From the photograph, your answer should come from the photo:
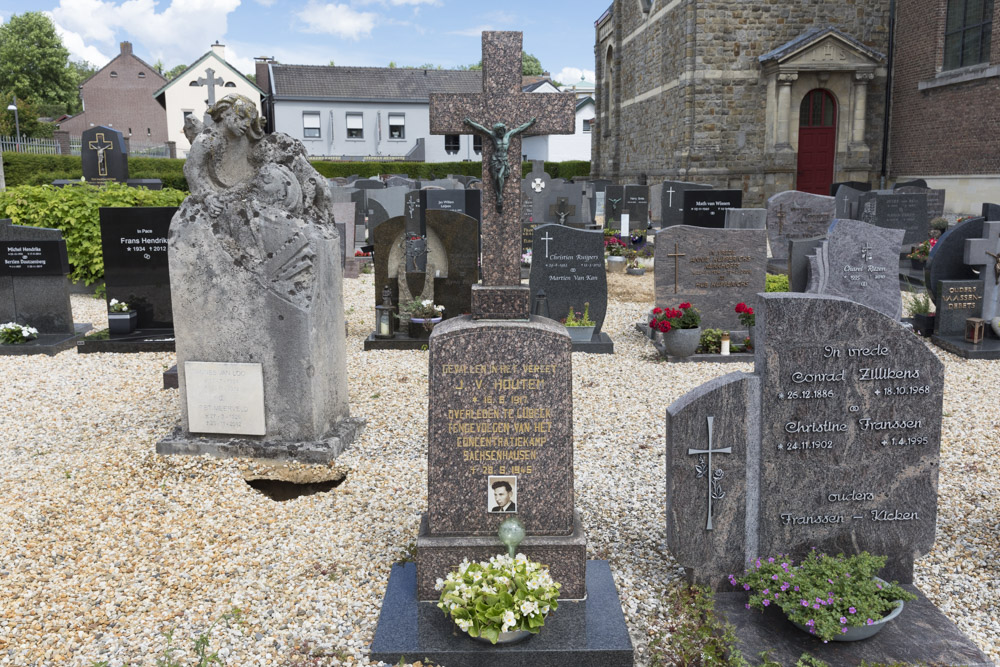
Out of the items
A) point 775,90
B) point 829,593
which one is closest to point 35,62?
point 775,90

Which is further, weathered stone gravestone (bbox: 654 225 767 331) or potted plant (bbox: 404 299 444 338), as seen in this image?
weathered stone gravestone (bbox: 654 225 767 331)

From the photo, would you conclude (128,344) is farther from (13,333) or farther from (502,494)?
(502,494)

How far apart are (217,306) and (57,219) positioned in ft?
28.6

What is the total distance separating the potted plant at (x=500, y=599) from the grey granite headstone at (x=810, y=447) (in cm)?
91

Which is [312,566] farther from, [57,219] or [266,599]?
[57,219]

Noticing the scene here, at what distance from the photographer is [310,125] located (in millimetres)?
46594

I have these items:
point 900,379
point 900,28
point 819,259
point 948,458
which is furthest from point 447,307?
point 900,28

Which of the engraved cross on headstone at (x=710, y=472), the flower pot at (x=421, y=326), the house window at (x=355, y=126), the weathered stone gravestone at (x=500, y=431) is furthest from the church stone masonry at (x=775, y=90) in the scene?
the house window at (x=355, y=126)

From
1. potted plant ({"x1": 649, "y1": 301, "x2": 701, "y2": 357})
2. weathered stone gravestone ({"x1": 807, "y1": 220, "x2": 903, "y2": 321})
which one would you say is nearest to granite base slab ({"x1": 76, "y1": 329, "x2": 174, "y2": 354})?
potted plant ({"x1": 649, "y1": 301, "x2": 701, "y2": 357})

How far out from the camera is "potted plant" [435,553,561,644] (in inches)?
145

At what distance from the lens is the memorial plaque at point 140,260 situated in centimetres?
935

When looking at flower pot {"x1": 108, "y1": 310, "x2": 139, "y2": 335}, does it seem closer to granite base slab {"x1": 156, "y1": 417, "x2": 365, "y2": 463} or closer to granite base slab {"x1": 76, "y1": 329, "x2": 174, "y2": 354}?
granite base slab {"x1": 76, "y1": 329, "x2": 174, "y2": 354}

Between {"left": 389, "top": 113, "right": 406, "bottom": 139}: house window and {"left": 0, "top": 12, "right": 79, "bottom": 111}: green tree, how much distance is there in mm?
33448

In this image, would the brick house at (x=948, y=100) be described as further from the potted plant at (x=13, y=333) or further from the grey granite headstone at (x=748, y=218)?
the potted plant at (x=13, y=333)
